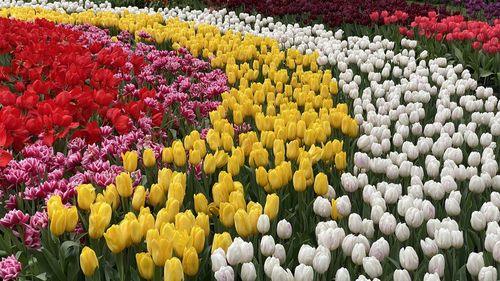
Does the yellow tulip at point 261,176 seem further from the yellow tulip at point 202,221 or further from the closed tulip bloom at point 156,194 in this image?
the yellow tulip at point 202,221

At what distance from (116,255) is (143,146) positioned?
4.89 feet

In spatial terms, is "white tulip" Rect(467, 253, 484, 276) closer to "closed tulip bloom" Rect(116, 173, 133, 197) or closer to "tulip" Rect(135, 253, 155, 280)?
"tulip" Rect(135, 253, 155, 280)

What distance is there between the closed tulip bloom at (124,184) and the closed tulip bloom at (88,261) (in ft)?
1.99

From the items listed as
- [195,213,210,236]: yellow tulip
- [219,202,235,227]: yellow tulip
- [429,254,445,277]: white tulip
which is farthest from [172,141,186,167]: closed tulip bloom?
[429,254,445,277]: white tulip

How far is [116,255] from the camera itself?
2.64 meters

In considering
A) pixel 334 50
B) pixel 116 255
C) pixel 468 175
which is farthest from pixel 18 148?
pixel 334 50

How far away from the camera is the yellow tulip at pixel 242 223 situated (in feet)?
8.91

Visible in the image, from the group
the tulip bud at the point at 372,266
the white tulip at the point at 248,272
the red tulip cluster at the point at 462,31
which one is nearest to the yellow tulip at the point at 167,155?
the white tulip at the point at 248,272

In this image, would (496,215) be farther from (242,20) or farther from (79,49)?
(242,20)

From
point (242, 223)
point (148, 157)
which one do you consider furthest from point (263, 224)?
point (148, 157)

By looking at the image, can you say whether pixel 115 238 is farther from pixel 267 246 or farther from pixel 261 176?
pixel 261 176

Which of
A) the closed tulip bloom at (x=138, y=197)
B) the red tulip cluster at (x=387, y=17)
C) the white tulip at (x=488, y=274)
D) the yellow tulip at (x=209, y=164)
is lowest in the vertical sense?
the red tulip cluster at (x=387, y=17)

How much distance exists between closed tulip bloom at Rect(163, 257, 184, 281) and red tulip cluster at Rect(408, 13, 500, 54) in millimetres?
6158

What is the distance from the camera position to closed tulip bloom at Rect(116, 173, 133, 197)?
9.82 ft
